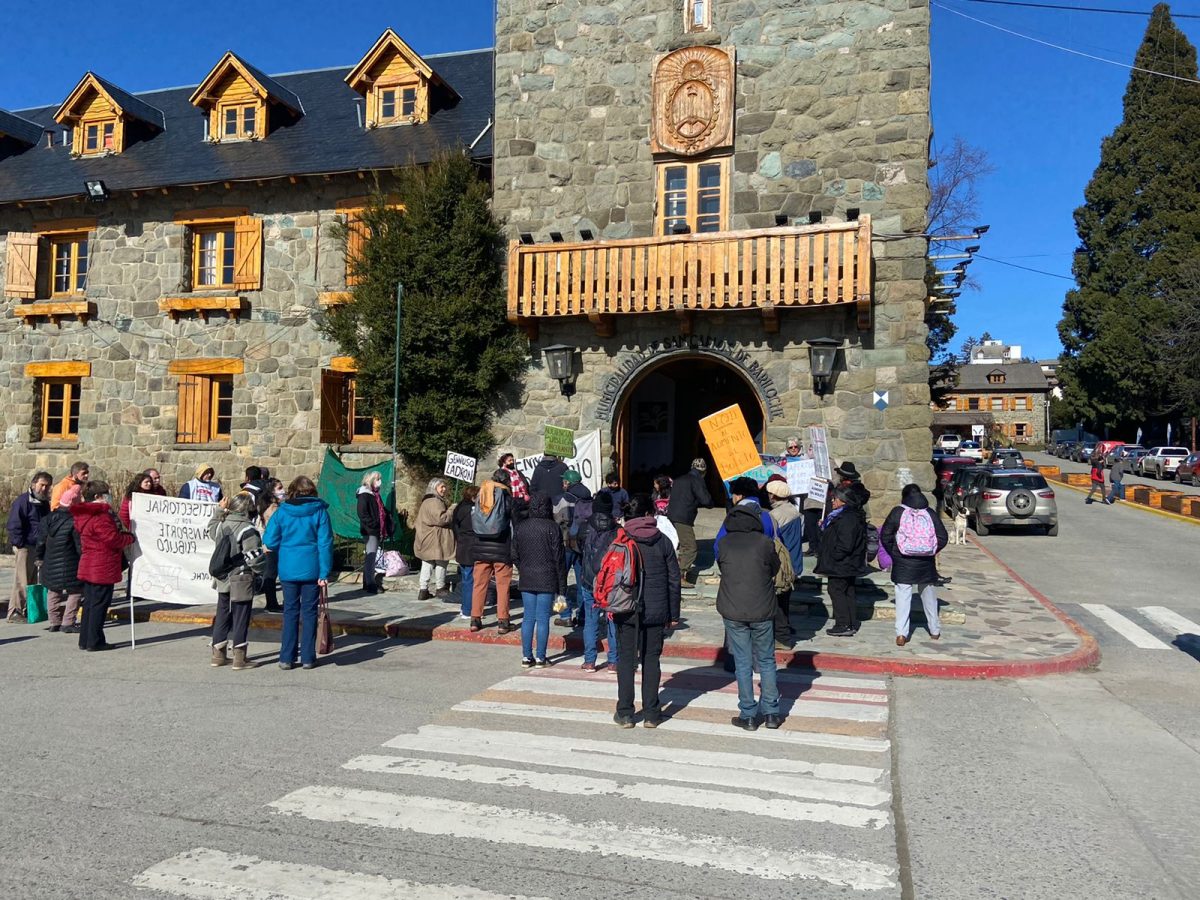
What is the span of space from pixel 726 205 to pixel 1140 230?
43.8 m

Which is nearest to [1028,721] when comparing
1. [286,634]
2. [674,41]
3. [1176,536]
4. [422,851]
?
[422,851]

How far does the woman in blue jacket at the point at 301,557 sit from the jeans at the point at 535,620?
6.21 ft

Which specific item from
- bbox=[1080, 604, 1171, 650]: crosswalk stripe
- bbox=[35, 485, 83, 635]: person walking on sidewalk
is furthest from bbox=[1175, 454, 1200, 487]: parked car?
bbox=[35, 485, 83, 635]: person walking on sidewalk

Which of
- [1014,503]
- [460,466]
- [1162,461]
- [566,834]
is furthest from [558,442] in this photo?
[1162,461]

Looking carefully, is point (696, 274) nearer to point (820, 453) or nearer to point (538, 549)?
point (820, 453)

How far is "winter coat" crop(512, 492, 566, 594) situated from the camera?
853 centimetres

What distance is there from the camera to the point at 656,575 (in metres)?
6.74

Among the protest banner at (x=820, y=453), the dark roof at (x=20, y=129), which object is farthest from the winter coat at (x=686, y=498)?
the dark roof at (x=20, y=129)

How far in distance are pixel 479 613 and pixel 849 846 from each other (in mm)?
6416

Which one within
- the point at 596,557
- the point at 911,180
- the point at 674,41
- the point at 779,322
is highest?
the point at 674,41

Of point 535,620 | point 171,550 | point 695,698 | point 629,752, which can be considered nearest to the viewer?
point 629,752

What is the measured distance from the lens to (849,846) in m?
4.43

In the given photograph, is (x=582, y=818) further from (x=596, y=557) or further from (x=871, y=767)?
(x=596, y=557)

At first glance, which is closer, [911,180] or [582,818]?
[582,818]
